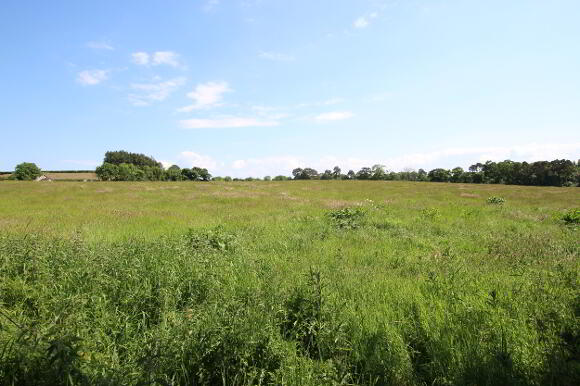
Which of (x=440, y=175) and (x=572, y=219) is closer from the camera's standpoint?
(x=572, y=219)

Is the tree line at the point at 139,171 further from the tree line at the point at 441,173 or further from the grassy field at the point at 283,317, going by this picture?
the grassy field at the point at 283,317

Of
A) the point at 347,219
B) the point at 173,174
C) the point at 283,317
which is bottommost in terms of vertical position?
the point at 283,317

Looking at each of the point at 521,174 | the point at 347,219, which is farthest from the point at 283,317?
the point at 521,174

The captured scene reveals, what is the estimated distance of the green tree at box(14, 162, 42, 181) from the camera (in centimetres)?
9600

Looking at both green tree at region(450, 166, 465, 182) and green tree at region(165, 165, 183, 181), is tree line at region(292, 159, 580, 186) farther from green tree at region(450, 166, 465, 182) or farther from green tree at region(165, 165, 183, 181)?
green tree at region(165, 165, 183, 181)

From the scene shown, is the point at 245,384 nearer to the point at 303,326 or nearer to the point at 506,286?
the point at 303,326

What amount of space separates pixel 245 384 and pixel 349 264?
13.1 ft

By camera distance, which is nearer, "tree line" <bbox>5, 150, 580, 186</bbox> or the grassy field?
the grassy field

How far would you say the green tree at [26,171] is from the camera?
315ft

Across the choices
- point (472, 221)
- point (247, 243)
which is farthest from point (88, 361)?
point (472, 221)

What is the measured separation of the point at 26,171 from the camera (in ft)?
323

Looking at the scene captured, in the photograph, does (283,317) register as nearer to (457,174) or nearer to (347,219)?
(347,219)

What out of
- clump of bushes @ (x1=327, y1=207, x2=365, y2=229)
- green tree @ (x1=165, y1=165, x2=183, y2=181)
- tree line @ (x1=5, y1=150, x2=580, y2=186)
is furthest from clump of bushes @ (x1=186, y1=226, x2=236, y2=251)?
green tree @ (x1=165, y1=165, x2=183, y2=181)

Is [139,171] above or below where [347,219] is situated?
above
